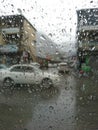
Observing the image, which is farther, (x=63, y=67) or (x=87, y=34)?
(x=63, y=67)

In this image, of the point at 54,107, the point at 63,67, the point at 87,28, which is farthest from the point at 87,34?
the point at 54,107

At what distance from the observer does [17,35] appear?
145 inches

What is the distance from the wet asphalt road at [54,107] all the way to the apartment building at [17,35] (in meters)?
0.44

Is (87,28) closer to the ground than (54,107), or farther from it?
farther from it

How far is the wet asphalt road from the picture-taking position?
285 centimetres

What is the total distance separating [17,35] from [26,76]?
1.92 ft

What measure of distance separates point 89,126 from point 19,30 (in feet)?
4.93

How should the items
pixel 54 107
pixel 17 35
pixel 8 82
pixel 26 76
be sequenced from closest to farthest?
pixel 54 107, pixel 17 35, pixel 26 76, pixel 8 82

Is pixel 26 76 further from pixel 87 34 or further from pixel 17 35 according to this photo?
pixel 87 34

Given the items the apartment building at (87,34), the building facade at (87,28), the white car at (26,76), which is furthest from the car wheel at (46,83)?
the building facade at (87,28)

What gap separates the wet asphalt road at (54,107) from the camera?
285 centimetres

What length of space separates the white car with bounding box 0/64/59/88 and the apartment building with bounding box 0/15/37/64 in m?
0.27

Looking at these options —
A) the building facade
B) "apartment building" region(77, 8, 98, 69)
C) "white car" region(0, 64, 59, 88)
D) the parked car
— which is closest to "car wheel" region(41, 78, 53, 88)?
"white car" region(0, 64, 59, 88)

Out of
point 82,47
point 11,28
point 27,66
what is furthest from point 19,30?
point 82,47
